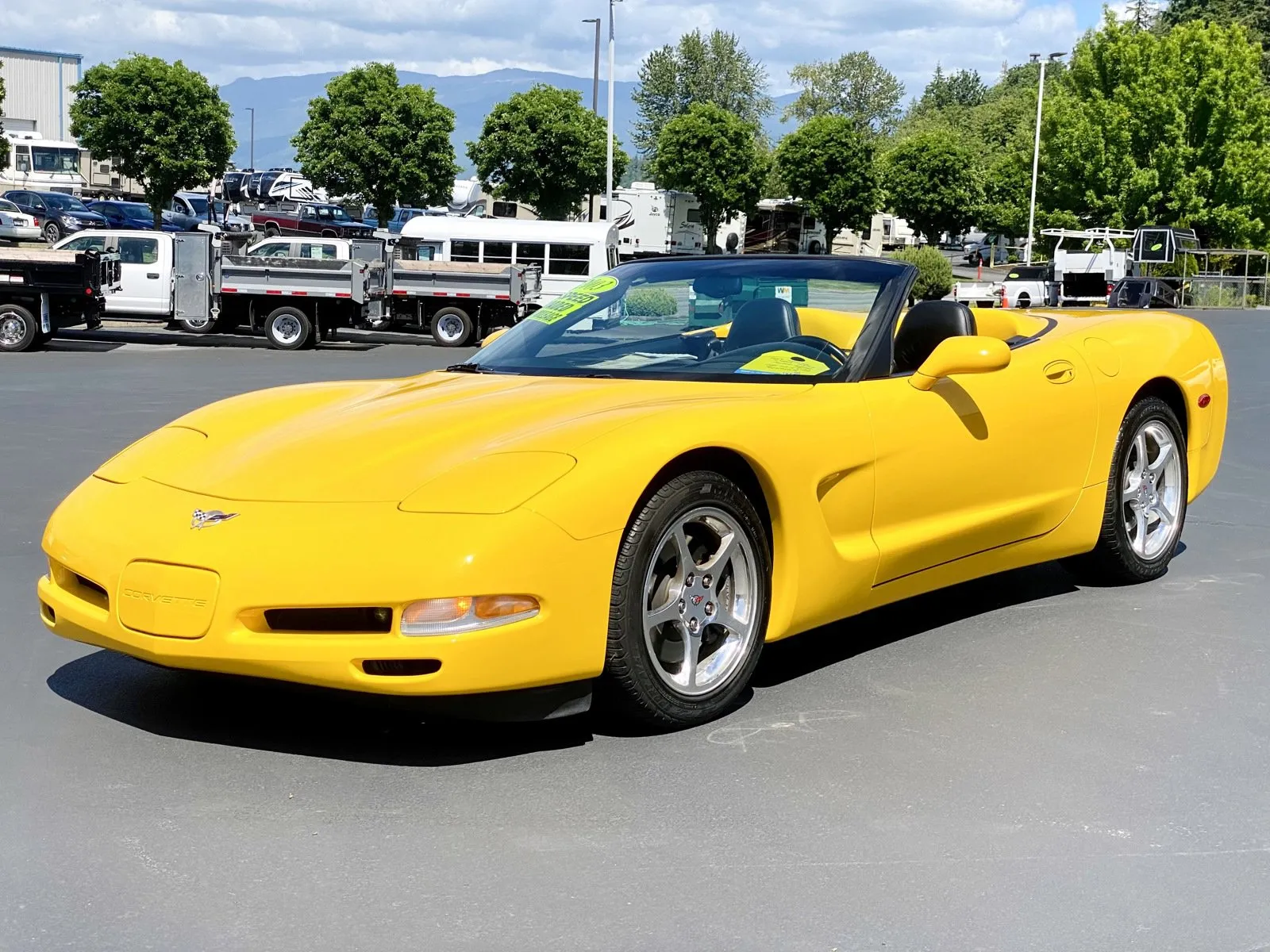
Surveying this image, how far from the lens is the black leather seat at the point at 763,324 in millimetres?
4828

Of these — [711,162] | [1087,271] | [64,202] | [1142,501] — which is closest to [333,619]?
[1142,501]

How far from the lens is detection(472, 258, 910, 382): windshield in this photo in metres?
4.71

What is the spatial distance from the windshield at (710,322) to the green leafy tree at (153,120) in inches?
1488

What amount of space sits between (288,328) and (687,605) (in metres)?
19.6

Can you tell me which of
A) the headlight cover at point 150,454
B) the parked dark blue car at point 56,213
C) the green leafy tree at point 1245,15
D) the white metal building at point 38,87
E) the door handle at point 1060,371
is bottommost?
the headlight cover at point 150,454

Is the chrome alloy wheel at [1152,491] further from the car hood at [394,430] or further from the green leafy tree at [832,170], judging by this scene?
the green leafy tree at [832,170]

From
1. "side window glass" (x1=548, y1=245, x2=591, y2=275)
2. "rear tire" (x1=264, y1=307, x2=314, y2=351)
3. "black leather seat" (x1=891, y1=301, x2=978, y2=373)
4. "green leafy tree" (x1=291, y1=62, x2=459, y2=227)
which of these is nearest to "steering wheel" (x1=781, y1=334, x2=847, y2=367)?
"black leather seat" (x1=891, y1=301, x2=978, y2=373)

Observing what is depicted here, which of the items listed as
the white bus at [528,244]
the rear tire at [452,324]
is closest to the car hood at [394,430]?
the rear tire at [452,324]

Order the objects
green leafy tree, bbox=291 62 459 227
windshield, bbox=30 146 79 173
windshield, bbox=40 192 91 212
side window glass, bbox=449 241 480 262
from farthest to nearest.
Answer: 1. windshield, bbox=30 146 79 173
2. windshield, bbox=40 192 91 212
3. green leafy tree, bbox=291 62 459 227
4. side window glass, bbox=449 241 480 262

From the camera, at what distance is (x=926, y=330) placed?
16.4ft

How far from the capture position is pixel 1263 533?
23.7ft

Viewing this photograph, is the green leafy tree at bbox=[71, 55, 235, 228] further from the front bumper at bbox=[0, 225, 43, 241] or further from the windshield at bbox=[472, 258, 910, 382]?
the windshield at bbox=[472, 258, 910, 382]

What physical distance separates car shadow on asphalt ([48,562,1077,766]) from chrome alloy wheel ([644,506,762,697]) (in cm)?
22

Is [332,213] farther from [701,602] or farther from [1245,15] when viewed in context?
[1245,15]
